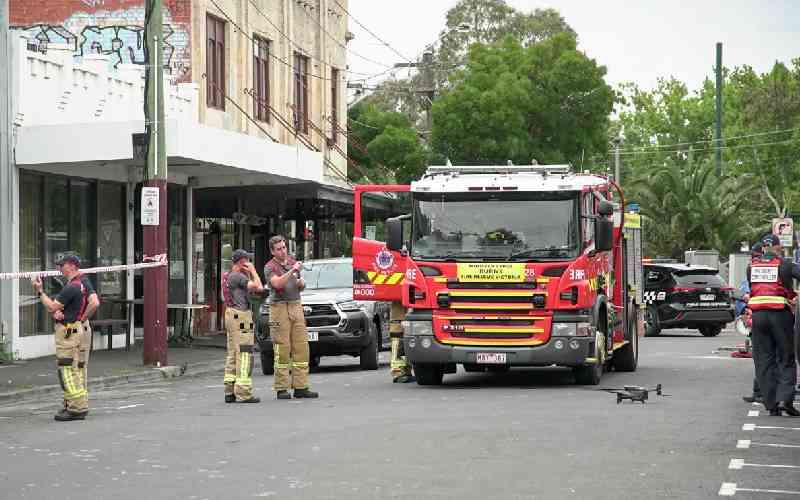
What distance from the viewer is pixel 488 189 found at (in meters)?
19.0

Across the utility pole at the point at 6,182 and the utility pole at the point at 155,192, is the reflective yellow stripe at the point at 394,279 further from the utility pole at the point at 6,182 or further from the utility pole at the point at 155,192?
the utility pole at the point at 6,182

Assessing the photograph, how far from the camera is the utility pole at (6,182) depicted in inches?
978

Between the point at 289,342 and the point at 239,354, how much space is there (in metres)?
0.68

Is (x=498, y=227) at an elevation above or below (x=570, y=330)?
above

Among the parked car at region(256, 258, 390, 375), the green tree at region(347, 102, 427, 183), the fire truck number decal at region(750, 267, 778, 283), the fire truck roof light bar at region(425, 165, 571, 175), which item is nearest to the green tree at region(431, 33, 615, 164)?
the green tree at region(347, 102, 427, 183)

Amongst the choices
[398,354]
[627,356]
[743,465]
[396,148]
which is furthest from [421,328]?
[396,148]

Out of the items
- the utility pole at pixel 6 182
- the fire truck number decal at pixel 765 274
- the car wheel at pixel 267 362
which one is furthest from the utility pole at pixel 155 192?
Answer: the fire truck number decal at pixel 765 274

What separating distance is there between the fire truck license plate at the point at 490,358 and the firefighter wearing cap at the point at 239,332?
A: 9.34 feet

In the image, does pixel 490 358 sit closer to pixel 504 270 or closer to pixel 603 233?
pixel 504 270

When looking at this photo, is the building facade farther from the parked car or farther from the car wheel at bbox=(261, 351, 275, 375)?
the car wheel at bbox=(261, 351, 275, 375)

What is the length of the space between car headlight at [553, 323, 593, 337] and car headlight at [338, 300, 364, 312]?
19.2 feet

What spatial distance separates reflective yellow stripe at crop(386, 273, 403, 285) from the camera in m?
20.6

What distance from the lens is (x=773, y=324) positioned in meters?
15.9

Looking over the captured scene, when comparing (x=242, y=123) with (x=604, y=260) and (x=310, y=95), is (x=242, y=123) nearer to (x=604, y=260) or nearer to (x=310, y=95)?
(x=310, y=95)
